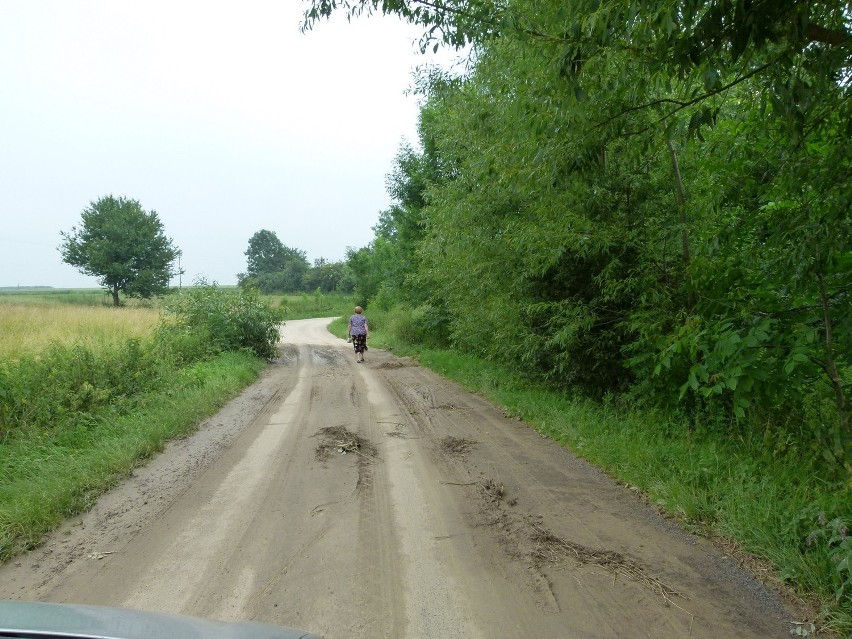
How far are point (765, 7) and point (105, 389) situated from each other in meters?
9.41

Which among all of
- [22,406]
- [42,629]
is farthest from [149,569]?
[22,406]

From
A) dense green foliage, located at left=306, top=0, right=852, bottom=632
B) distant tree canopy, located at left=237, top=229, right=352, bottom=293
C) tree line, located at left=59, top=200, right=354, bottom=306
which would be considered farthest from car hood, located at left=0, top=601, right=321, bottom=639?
distant tree canopy, located at left=237, top=229, right=352, bottom=293

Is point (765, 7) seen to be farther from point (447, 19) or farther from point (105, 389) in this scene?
point (105, 389)

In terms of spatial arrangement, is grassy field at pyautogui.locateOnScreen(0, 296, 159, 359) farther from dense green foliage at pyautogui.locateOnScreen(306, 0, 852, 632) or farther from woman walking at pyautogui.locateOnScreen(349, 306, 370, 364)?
dense green foliage at pyautogui.locateOnScreen(306, 0, 852, 632)

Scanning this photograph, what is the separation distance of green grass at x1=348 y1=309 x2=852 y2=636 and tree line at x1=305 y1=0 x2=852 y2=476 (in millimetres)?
353

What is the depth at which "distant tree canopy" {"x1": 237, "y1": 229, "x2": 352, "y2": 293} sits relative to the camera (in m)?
84.2

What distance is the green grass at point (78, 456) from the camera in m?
4.54

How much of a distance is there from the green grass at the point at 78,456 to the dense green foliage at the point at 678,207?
5289mm

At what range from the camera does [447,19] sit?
17.5 ft

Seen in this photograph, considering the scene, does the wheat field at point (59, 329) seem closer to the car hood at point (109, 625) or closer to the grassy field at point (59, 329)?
the grassy field at point (59, 329)

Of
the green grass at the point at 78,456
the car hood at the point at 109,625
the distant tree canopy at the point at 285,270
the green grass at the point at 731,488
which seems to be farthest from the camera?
the distant tree canopy at the point at 285,270

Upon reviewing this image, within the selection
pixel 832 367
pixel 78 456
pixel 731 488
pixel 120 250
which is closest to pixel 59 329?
pixel 78 456

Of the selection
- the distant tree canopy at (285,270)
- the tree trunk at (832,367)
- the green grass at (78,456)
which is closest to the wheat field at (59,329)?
the green grass at (78,456)

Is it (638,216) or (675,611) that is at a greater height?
(638,216)
